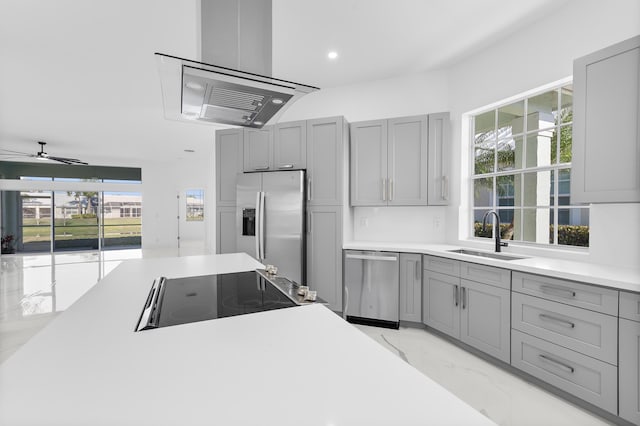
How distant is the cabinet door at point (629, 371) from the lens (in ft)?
5.19

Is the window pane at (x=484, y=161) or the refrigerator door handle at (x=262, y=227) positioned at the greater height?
the window pane at (x=484, y=161)

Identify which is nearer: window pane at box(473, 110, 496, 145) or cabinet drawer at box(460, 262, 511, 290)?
cabinet drawer at box(460, 262, 511, 290)

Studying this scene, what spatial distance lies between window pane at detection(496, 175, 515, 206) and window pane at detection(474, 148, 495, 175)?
0.56 feet

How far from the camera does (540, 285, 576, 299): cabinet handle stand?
188 cm

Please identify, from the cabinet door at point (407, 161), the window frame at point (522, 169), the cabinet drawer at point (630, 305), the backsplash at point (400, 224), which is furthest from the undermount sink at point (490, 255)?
the cabinet drawer at point (630, 305)

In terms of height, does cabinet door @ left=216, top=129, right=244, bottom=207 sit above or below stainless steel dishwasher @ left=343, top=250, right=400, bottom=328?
above

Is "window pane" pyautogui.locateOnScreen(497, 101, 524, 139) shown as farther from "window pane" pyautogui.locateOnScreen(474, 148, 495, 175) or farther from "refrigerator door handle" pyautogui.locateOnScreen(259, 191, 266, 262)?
"refrigerator door handle" pyautogui.locateOnScreen(259, 191, 266, 262)

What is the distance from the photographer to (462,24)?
8.98ft

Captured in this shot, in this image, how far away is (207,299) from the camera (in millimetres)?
1309

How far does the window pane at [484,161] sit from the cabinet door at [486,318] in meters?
1.42

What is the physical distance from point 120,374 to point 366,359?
620mm

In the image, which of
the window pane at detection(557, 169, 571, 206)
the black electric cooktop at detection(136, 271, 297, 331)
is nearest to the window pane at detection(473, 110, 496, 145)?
the window pane at detection(557, 169, 571, 206)

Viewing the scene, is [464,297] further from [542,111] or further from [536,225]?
[542,111]

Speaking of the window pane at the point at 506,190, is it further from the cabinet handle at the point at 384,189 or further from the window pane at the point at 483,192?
the cabinet handle at the point at 384,189
